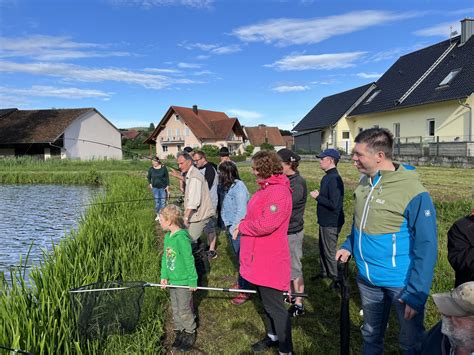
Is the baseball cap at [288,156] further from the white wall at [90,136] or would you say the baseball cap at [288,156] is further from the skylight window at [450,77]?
the white wall at [90,136]

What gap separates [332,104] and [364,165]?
38556 mm

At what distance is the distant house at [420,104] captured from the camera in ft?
75.1

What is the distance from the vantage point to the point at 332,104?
39.5m

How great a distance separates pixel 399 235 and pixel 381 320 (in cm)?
70

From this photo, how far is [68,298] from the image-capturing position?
3.54 m

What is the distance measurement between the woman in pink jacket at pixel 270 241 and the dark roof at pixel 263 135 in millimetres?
58495

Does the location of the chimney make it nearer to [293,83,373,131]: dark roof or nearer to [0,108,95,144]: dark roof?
[293,83,373,131]: dark roof

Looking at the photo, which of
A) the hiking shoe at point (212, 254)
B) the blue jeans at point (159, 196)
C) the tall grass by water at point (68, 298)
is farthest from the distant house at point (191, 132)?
the tall grass by water at point (68, 298)

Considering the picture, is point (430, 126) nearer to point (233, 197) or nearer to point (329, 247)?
point (329, 247)

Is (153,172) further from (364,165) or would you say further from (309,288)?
(364,165)

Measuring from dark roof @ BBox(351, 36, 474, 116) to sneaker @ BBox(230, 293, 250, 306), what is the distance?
2235 centimetres

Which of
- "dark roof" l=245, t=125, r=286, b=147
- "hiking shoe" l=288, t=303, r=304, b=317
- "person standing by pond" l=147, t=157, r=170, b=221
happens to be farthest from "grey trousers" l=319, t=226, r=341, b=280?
"dark roof" l=245, t=125, r=286, b=147

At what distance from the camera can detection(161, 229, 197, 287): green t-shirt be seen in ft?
12.0

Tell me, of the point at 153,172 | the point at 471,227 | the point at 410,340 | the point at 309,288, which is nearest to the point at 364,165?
the point at 471,227
